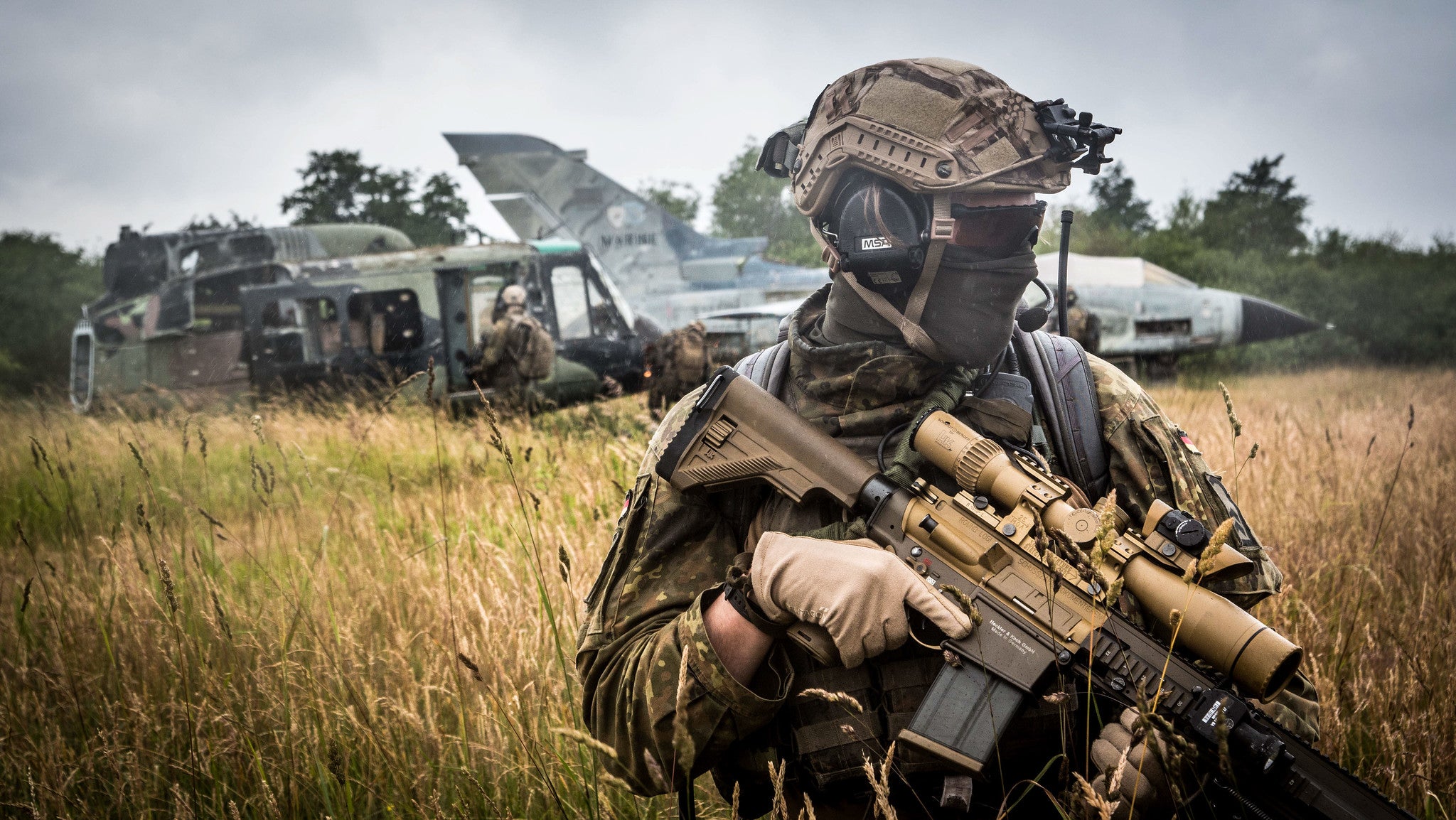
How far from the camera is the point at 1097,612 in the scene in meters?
1.31

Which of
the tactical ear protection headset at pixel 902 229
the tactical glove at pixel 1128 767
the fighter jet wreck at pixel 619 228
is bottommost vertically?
the tactical glove at pixel 1128 767

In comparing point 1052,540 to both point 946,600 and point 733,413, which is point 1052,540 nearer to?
point 946,600

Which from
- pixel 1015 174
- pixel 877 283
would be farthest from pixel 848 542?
pixel 1015 174

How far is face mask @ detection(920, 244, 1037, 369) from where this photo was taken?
1.56 m

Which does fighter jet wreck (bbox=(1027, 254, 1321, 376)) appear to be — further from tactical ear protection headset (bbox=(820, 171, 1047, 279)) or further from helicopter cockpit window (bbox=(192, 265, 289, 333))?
tactical ear protection headset (bbox=(820, 171, 1047, 279))

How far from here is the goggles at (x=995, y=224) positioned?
155cm

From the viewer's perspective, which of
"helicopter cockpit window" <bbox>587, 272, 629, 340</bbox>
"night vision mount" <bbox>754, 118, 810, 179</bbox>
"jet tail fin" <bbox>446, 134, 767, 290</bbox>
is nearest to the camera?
"night vision mount" <bbox>754, 118, 810, 179</bbox>

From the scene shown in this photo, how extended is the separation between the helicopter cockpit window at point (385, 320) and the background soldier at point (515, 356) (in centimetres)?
136

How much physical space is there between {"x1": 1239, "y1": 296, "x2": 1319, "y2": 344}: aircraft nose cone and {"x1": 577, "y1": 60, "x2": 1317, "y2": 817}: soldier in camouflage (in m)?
13.1

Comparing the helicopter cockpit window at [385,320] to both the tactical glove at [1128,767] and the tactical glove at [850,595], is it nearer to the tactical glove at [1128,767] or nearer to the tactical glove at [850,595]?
the tactical glove at [850,595]

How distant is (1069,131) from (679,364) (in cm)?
675

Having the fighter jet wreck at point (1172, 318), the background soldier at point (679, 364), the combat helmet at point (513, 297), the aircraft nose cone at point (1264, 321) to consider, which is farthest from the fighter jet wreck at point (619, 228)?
the aircraft nose cone at point (1264, 321)

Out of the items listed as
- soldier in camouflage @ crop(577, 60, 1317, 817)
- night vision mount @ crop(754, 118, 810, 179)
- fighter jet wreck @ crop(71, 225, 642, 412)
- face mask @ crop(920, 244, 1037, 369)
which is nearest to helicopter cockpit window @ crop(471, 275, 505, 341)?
fighter jet wreck @ crop(71, 225, 642, 412)

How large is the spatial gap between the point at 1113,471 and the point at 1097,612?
384mm
